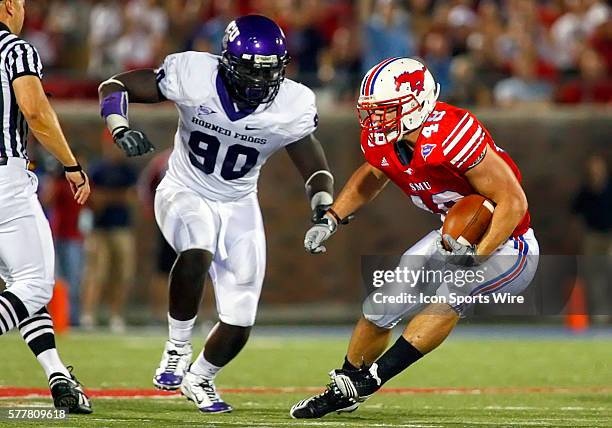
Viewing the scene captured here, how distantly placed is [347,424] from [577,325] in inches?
297

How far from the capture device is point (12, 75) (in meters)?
5.41

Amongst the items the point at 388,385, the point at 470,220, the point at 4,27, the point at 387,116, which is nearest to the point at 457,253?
the point at 470,220

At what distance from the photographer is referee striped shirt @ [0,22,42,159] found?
5.41 m

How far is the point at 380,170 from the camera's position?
19.7ft

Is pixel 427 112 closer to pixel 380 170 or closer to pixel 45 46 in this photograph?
pixel 380 170

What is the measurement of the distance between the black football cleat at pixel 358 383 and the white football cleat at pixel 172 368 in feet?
2.61

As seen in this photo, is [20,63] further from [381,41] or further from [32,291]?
[381,41]

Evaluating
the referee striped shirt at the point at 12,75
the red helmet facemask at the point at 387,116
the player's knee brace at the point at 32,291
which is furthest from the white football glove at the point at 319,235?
the referee striped shirt at the point at 12,75

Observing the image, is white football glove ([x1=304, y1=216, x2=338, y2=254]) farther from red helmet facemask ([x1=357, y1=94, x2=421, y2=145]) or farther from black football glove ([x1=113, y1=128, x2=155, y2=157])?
black football glove ([x1=113, y1=128, x2=155, y2=157])

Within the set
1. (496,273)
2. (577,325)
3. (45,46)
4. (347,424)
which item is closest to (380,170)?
(496,273)

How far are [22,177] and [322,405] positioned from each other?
1.67 m

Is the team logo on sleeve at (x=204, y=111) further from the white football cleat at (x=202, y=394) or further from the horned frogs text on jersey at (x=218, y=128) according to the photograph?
the white football cleat at (x=202, y=394)

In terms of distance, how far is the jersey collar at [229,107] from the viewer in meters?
6.21

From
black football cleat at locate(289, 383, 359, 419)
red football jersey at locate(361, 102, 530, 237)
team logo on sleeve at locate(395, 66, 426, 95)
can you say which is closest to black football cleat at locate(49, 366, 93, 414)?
black football cleat at locate(289, 383, 359, 419)
